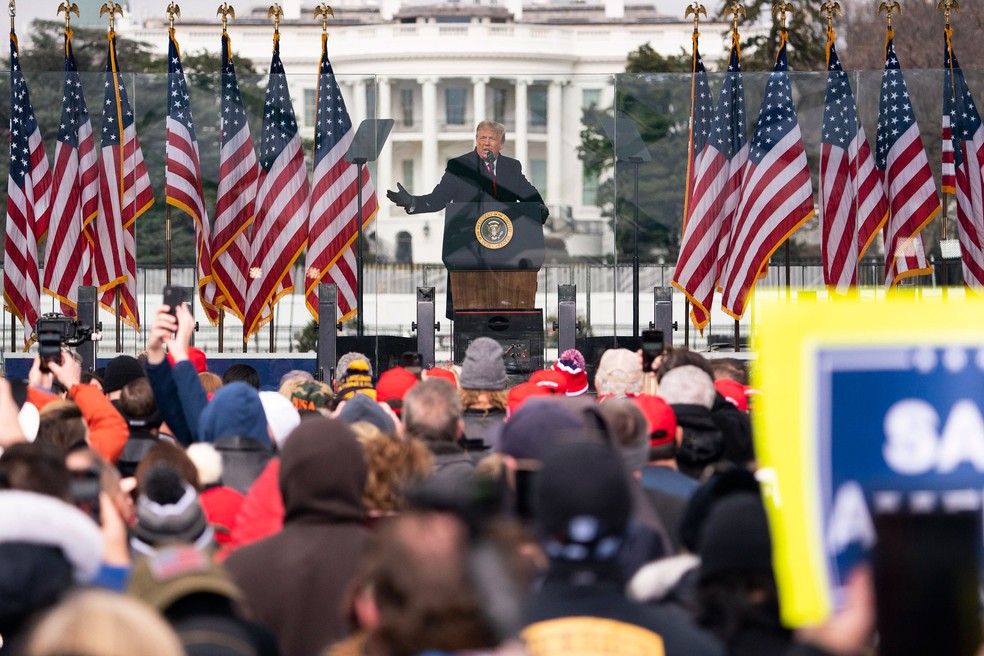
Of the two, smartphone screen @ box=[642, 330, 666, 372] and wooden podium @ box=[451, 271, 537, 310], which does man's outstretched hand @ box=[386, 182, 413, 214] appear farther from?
smartphone screen @ box=[642, 330, 666, 372]

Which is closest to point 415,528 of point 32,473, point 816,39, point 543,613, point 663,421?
point 543,613

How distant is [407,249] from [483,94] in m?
2.77

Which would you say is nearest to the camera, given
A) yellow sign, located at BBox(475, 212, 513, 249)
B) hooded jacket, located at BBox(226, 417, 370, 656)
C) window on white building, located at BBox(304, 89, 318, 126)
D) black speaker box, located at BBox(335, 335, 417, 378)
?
hooded jacket, located at BBox(226, 417, 370, 656)

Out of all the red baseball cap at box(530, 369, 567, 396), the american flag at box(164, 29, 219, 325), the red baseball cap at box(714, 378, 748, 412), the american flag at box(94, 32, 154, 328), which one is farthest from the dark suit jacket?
the red baseball cap at box(714, 378, 748, 412)

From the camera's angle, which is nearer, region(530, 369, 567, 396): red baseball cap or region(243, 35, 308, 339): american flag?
region(530, 369, 567, 396): red baseball cap

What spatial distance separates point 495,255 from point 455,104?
11.8 feet

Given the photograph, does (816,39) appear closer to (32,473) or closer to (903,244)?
(903,244)

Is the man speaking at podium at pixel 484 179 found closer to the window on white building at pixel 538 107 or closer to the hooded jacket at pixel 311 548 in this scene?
the window on white building at pixel 538 107

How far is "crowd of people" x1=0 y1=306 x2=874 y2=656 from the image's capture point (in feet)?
9.04

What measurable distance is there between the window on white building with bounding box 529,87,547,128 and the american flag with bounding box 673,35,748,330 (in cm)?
222

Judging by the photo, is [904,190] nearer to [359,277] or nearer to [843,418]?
[359,277]

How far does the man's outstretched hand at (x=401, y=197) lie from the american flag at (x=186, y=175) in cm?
194

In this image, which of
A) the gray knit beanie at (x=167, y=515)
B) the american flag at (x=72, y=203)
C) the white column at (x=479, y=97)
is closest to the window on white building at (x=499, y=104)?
the white column at (x=479, y=97)

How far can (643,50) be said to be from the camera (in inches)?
1809
